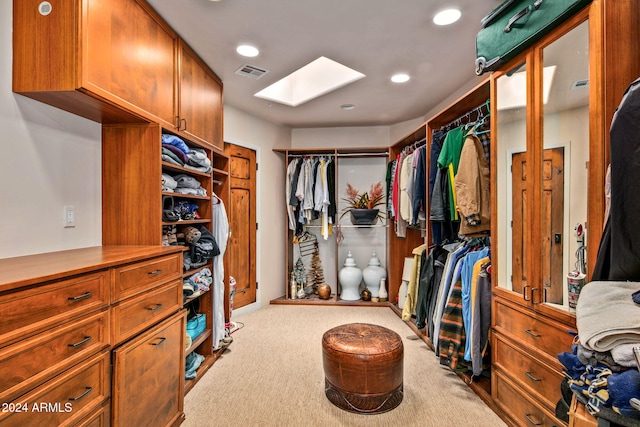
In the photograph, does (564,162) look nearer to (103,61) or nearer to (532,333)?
(532,333)

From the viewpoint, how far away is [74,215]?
5.54 ft

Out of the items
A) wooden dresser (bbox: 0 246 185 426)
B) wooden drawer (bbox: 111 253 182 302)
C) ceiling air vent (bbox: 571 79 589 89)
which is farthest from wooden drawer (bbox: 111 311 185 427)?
ceiling air vent (bbox: 571 79 589 89)

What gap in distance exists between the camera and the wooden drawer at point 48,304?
896 millimetres

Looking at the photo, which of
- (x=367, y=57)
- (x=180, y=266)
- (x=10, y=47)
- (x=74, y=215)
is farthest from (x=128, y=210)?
(x=367, y=57)

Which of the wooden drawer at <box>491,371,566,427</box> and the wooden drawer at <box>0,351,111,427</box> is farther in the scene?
the wooden drawer at <box>491,371,566,427</box>

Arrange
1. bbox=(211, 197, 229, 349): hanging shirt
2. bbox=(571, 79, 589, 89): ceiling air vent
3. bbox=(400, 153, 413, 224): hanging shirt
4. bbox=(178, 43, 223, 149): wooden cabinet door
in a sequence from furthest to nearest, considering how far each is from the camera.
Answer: bbox=(400, 153, 413, 224): hanging shirt → bbox=(211, 197, 229, 349): hanging shirt → bbox=(178, 43, 223, 149): wooden cabinet door → bbox=(571, 79, 589, 89): ceiling air vent

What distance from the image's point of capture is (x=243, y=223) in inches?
155

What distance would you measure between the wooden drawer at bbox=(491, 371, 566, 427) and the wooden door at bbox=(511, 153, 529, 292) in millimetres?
558

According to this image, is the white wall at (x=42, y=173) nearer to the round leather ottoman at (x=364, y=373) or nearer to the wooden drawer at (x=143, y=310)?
the wooden drawer at (x=143, y=310)

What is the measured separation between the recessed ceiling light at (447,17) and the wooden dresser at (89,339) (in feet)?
6.99

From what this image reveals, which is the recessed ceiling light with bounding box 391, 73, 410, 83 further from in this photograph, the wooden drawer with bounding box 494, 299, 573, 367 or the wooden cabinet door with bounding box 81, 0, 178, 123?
the wooden drawer with bounding box 494, 299, 573, 367

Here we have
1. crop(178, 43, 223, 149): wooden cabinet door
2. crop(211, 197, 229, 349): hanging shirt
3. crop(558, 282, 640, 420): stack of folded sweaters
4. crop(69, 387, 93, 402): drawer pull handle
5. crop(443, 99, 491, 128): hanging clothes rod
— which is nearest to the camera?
crop(558, 282, 640, 420): stack of folded sweaters

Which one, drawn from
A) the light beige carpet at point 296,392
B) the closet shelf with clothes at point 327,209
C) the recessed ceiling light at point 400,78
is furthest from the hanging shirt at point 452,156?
the closet shelf with clothes at point 327,209

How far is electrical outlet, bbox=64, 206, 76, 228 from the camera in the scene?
1638 mm
